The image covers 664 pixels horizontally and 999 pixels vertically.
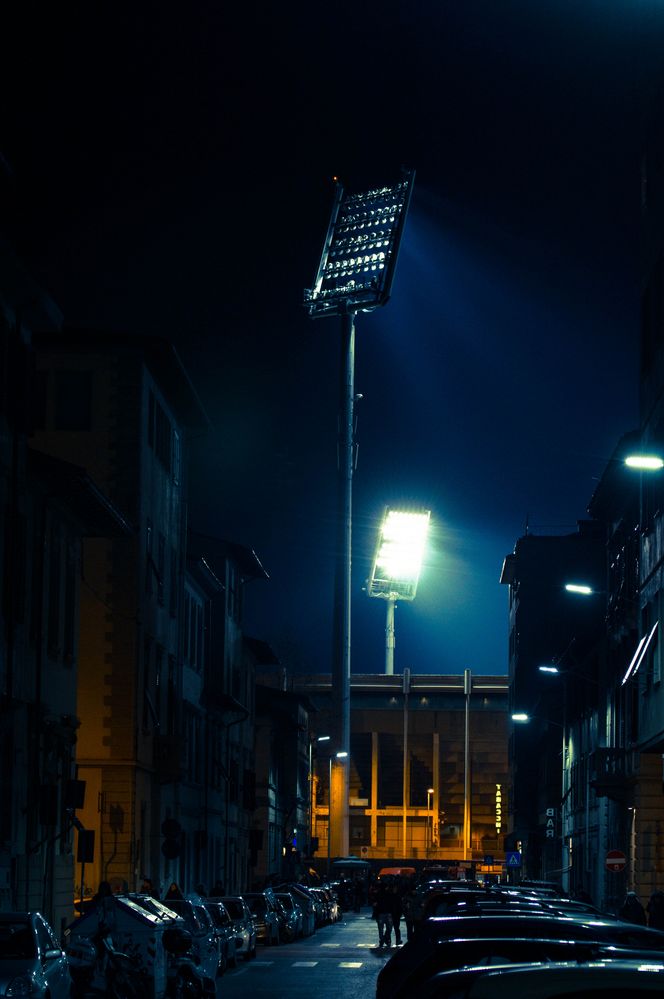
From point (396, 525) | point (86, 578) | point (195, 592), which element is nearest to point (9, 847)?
point (86, 578)

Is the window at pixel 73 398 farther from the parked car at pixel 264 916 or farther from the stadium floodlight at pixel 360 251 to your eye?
the stadium floodlight at pixel 360 251

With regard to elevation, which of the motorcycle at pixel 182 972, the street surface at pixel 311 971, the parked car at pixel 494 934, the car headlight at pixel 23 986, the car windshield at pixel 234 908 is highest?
the parked car at pixel 494 934

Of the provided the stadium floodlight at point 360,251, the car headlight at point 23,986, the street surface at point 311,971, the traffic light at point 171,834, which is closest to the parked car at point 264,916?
the street surface at point 311,971

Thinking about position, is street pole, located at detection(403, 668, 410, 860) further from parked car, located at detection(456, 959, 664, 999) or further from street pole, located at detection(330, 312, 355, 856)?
parked car, located at detection(456, 959, 664, 999)

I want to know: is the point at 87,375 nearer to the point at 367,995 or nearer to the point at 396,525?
the point at 367,995

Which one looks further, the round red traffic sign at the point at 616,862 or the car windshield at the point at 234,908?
the round red traffic sign at the point at 616,862

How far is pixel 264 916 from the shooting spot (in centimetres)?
4600

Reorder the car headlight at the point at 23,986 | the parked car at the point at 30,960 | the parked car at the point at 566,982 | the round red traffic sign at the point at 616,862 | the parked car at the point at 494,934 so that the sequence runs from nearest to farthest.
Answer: the parked car at the point at 566,982, the parked car at the point at 494,934, the car headlight at the point at 23,986, the parked car at the point at 30,960, the round red traffic sign at the point at 616,862

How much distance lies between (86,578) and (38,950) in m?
30.3

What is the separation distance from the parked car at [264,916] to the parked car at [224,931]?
9.23 m

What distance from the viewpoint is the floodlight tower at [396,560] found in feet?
462

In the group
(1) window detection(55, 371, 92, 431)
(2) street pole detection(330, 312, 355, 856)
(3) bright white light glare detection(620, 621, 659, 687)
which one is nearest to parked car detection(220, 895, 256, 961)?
(3) bright white light glare detection(620, 621, 659, 687)

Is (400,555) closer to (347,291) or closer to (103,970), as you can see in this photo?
(347,291)

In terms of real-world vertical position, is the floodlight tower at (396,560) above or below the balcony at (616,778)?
above
